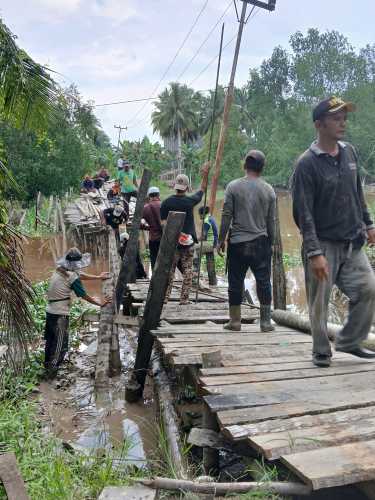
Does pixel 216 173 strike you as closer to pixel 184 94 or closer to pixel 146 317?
pixel 146 317

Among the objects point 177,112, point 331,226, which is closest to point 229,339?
point 331,226

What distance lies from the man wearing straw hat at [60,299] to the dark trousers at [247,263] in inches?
91.6

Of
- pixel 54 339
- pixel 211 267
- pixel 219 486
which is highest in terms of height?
pixel 211 267

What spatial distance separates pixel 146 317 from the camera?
496cm

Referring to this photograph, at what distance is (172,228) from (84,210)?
45.5ft

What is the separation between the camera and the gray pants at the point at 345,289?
346cm

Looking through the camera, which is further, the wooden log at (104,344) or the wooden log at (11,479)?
the wooden log at (104,344)

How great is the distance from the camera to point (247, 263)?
470 centimetres

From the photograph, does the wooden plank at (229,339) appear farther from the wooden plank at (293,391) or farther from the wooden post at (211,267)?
the wooden post at (211,267)

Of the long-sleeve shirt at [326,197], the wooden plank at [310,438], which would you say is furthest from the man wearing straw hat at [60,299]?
the wooden plank at [310,438]

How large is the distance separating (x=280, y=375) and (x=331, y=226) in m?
1.12

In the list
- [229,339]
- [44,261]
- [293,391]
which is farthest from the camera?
[44,261]

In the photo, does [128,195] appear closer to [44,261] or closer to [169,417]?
[44,261]

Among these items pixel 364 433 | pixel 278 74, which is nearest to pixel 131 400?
pixel 364 433
